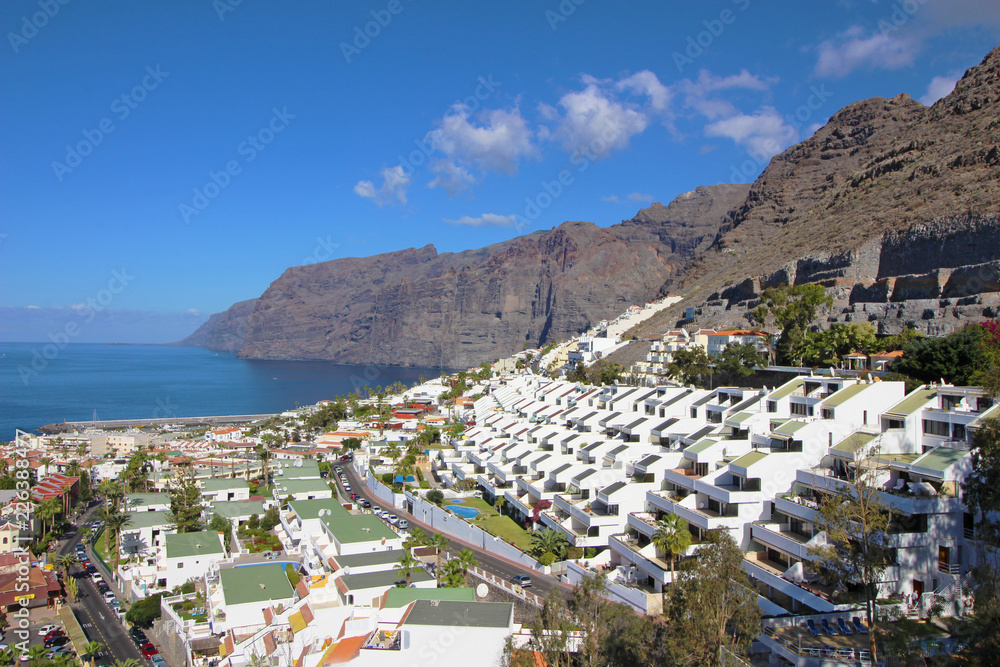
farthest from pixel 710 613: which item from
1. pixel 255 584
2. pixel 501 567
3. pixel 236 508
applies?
pixel 236 508

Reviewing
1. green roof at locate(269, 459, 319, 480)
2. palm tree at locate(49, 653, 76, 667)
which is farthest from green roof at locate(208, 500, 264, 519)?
palm tree at locate(49, 653, 76, 667)

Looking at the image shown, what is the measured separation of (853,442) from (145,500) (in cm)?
4107

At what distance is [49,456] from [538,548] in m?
57.0

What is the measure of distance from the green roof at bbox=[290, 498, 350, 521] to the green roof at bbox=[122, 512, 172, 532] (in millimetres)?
7813

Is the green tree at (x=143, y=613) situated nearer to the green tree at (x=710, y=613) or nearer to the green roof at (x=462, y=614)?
the green roof at (x=462, y=614)

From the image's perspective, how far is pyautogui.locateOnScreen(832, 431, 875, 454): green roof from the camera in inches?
842

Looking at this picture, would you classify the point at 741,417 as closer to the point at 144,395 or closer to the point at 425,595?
the point at 425,595

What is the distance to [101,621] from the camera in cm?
3042

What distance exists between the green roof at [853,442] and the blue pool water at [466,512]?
18.4 m

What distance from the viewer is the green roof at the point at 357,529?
30.1m

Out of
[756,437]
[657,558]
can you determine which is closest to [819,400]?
[756,437]

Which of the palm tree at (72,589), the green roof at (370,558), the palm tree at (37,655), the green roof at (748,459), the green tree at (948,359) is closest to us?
the palm tree at (37,655)

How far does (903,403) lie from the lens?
2388 cm

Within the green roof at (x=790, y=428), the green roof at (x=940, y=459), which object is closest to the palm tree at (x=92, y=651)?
the green roof at (x=790, y=428)
